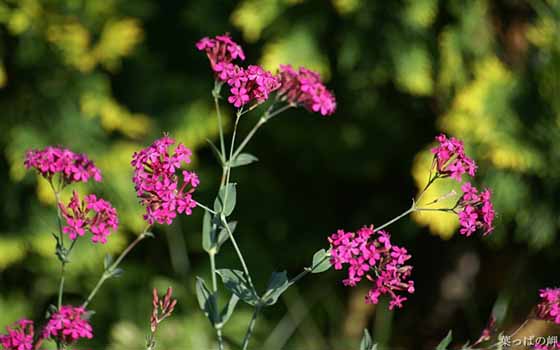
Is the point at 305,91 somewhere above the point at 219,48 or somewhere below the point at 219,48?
below

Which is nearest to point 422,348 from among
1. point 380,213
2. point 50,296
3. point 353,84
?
point 380,213

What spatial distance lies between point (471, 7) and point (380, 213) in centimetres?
95

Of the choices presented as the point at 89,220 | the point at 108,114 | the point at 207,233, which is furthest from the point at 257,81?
the point at 108,114

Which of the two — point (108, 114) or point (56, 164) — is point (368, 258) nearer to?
point (56, 164)

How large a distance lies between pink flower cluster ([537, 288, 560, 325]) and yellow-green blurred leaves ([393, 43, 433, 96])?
1.45 metres

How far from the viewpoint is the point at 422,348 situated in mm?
3004

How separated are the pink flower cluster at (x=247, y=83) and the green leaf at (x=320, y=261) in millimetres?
285

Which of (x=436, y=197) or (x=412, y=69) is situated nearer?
(x=436, y=197)

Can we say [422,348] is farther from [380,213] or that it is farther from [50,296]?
[50,296]

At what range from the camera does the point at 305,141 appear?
3.16 meters

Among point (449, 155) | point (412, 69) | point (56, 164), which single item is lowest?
point (449, 155)

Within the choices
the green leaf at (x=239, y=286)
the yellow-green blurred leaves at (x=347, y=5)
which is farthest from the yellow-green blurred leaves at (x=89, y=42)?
the green leaf at (x=239, y=286)

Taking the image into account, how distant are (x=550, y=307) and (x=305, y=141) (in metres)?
1.94

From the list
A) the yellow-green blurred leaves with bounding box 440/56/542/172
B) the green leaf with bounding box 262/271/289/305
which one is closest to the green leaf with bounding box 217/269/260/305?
the green leaf with bounding box 262/271/289/305
